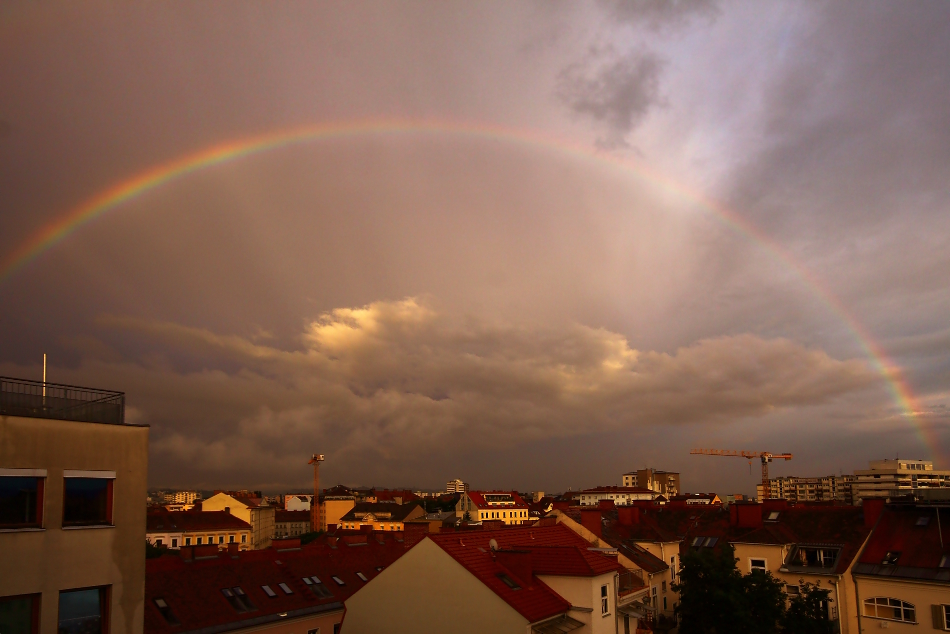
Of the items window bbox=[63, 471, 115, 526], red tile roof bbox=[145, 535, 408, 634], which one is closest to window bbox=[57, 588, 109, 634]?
window bbox=[63, 471, 115, 526]

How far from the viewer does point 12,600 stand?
15953 millimetres

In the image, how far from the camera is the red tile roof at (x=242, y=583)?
102 ft

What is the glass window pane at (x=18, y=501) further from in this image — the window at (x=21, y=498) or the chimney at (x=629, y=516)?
Answer: the chimney at (x=629, y=516)

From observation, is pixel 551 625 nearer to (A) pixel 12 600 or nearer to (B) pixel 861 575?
(A) pixel 12 600

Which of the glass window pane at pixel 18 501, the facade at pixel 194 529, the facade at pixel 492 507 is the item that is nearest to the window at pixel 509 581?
the glass window pane at pixel 18 501

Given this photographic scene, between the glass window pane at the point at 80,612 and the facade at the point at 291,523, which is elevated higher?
the glass window pane at the point at 80,612

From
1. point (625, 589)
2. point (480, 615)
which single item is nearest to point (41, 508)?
point (480, 615)

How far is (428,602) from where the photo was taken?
1121 inches

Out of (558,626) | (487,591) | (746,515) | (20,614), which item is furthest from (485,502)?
(20,614)

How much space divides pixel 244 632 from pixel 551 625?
14776 mm

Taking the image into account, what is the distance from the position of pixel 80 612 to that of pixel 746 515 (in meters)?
44.4

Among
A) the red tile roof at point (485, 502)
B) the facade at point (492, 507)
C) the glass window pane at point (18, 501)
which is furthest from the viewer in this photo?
the red tile roof at point (485, 502)

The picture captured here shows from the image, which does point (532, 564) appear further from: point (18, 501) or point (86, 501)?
point (18, 501)

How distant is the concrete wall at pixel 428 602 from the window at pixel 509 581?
1.94m
